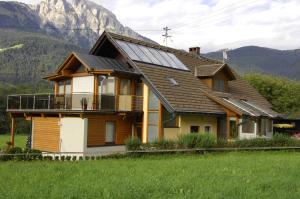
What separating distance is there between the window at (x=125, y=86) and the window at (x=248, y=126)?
31.5 ft

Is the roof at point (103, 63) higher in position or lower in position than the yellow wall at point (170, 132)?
higher

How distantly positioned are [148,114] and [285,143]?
9910 millimetres

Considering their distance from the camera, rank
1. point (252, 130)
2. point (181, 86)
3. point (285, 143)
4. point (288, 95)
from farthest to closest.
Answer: point (288, 95) → point (252, 130) → point (181, 86) → point (285, 143)

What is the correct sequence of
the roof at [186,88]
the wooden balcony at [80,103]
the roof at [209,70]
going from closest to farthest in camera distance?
the wooden balcony at [80,103], the roof at [186,88], the roof at [209,70]

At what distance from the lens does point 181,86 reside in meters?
33.1

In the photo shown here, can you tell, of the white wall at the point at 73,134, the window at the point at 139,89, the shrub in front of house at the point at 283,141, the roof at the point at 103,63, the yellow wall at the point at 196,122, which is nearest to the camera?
the shrub in front of house at the point at 283,141

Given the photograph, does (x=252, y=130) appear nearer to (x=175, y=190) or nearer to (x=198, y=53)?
(x=198, y=53)

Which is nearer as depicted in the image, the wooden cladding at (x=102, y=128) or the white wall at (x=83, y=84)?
the wooden cladding at (x=102, y=128)

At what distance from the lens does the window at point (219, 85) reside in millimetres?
38500

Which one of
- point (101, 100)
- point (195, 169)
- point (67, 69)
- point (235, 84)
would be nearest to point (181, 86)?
point (101, 100)

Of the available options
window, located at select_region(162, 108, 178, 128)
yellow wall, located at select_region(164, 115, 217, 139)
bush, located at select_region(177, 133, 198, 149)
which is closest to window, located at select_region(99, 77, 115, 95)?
window, located at select_region(162, 108, 178, 128)

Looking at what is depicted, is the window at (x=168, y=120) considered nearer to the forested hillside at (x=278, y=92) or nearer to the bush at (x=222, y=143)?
the bush at (x=222, y=143)

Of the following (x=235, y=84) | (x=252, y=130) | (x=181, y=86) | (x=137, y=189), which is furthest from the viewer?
(x=235, y=84)

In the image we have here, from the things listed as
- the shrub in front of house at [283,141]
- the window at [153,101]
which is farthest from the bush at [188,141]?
the window at [153,101]
